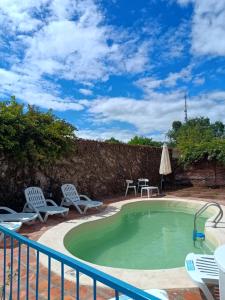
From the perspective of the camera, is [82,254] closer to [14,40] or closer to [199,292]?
[199,292]

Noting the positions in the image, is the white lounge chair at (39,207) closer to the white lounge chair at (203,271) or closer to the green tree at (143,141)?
the white lounge chair at (203,271)

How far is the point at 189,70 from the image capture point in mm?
15953

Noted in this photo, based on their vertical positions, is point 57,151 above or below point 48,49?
below

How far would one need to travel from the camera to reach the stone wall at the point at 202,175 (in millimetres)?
15922

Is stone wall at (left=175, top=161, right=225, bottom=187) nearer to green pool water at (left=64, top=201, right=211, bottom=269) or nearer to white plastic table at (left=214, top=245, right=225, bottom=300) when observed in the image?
green pool water at (left=64, top=201, right=211, bottom=269)

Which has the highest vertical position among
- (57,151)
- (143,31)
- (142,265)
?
(143,31)

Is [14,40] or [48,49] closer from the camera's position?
[14,40]

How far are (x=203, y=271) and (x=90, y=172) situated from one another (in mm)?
8770

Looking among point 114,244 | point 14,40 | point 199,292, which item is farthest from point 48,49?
point 199,292

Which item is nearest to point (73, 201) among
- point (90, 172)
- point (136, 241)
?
point (136, 241)

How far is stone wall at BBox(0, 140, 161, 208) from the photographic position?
8.49 meters

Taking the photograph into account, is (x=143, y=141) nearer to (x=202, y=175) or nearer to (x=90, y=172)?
(x=202, y=175)

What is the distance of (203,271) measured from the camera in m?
3.30

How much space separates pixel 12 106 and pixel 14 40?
2.20 metres
